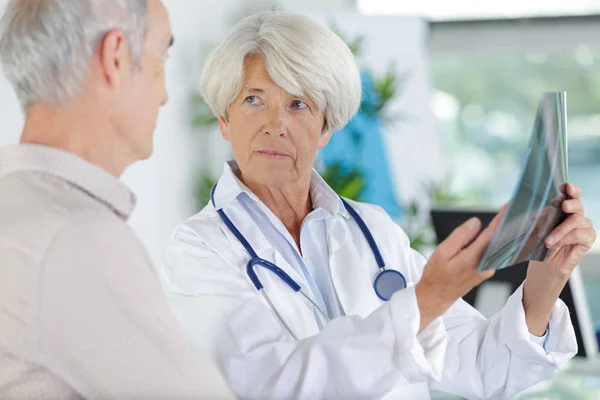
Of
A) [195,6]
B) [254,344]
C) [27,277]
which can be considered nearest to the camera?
[27,277]

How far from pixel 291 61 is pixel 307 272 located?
0.45m

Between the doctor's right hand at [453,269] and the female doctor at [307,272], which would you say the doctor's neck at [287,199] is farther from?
the doctor's right hand at [453,269]

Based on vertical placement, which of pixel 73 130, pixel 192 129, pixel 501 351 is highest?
pixel 192 129

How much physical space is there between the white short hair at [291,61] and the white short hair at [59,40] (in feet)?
2.17

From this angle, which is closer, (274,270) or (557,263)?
(557,263)

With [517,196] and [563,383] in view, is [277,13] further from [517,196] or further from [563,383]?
[563,383]

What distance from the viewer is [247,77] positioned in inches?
74.3

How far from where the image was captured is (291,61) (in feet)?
6.01

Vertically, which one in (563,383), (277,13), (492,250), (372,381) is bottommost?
(563,383)

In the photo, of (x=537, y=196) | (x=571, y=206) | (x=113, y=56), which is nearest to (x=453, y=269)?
(x=537, y=196)

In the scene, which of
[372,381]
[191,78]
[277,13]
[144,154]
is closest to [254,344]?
[372,381]

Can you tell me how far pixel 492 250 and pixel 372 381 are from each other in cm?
33

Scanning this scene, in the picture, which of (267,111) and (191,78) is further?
(191,78)

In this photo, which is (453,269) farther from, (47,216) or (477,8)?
(477,8)
